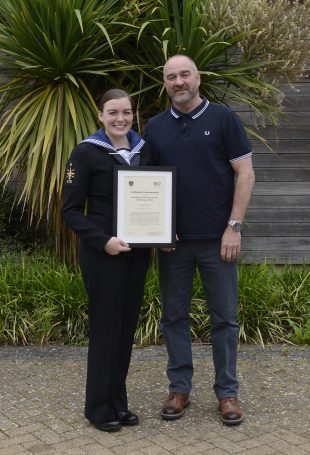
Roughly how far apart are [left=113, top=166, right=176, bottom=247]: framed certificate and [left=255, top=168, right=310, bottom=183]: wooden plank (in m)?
3.52

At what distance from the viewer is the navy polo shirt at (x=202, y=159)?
4.56m

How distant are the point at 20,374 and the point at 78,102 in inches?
86.1

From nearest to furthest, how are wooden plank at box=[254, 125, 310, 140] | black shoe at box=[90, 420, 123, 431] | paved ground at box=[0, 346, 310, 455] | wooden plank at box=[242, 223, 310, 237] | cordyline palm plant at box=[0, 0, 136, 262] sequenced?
1. paved ground at box=[0, 346, 310, 455]
2. black shoe at box=[90, 420, 123, 431]
3. cordyline palm plant at box=[0, 0, 136, 262]
4. wooden plank at box=[254, 125, 310, 140]
5. wooden plank at box=[242, 223, 310, 237]

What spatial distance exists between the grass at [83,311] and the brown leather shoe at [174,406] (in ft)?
4.34

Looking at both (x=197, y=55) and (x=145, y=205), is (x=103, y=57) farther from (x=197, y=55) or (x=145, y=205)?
(x=145, y=205)

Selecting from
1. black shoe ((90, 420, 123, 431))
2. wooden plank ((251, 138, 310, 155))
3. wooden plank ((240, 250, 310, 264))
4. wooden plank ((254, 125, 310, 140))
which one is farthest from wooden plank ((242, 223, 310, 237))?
black shoe ((90, 420, 123, 431))

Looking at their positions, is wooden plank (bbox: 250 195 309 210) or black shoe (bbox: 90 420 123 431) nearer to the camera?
black shoe (bbox: 90 420 123 431)

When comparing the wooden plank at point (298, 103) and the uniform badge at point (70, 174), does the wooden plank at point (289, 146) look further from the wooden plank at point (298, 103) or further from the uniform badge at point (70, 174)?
the uniform badge at point (70, 174)

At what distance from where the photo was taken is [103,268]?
441 centimetres

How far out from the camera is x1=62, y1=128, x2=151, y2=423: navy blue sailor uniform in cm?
436

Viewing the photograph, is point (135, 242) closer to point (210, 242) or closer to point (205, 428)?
point (210, 242)

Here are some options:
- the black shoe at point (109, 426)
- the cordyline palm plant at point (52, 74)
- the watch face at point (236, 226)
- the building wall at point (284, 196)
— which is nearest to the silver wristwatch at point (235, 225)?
the watch face at point (236, 226)

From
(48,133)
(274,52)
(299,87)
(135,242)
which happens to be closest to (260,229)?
(299,87)

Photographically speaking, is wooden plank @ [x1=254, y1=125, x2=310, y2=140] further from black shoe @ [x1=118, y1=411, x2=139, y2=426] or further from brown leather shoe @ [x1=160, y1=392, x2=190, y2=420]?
black shoe @ [x1=118, y1=411, x2=139, y2=426]
